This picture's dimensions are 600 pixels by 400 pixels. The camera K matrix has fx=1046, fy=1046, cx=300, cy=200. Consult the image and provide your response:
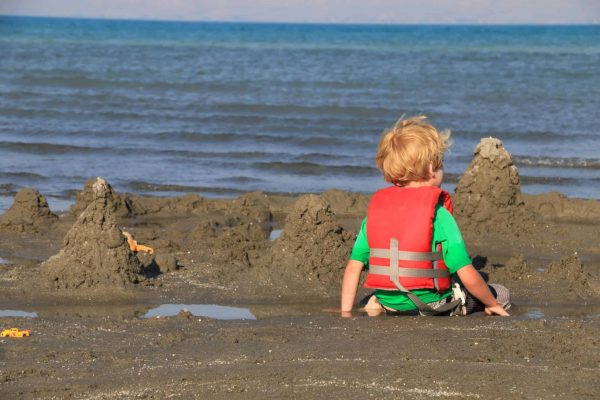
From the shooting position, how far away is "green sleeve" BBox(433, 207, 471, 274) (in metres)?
5.80

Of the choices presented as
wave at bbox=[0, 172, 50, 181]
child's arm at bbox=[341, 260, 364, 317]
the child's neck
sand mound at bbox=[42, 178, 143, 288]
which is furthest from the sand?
wave at bbox=[0, 172, 50, 181]

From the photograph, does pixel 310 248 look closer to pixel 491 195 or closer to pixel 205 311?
pixel 205 311

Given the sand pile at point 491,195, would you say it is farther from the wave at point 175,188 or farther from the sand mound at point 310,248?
the wave at point 175,188

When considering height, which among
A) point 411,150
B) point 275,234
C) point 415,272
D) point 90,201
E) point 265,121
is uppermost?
point 411,150

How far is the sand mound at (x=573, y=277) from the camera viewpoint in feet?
24.7

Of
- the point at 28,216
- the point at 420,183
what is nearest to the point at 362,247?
the point at 420,183

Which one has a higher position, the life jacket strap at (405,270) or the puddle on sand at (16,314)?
the life jacket strap at (405,270)

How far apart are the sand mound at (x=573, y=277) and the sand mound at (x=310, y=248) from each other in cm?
153

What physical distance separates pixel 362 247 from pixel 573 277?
2.33 m

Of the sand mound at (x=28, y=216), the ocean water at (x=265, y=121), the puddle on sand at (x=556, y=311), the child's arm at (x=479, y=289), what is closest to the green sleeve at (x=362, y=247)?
the child's arm at (x=479, y=289)

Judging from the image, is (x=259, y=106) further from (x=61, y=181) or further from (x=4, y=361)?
(x=4, y=361)

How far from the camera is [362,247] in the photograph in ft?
19.9

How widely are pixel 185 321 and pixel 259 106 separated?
16.9 m

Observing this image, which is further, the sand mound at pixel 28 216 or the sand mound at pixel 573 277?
the sand mound at pixel 28 216
